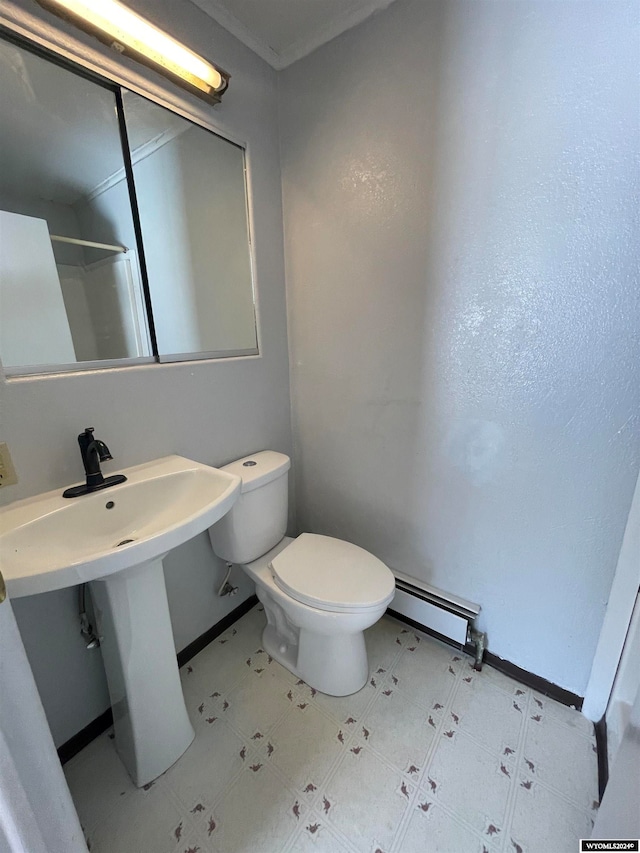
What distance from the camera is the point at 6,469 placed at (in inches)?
33.9

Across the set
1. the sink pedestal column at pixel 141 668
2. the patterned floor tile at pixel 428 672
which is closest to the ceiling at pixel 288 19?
the sink pedestal column at pixel 141 668

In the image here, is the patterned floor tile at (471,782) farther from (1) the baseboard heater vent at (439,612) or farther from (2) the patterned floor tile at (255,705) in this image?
(2) the patterned floor tile at (255,705)

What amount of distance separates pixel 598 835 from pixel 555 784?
295 millimetres

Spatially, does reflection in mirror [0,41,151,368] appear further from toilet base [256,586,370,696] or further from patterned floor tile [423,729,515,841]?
patterned floor tile [423,729,515,841]

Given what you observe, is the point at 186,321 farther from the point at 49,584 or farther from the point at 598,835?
the point at 598,835

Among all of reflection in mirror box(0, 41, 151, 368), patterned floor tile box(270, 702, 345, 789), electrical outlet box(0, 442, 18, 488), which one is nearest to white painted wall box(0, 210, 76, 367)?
reflection in mirror box(0, 41, 151, 368)

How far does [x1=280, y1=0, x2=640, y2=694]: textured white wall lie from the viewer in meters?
0.92

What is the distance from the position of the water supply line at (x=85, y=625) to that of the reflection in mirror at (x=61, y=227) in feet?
2.20

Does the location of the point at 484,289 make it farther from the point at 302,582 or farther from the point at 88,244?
the point at 88,244

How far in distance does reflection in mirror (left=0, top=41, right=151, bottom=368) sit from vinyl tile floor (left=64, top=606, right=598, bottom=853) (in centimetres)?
126

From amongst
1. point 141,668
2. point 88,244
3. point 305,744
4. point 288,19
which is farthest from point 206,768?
point 288,19

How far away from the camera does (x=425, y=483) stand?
1355 mm

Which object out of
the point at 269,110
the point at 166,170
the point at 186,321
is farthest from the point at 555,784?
the point at 269,110

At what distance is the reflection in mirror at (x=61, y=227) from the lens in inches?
35.7
